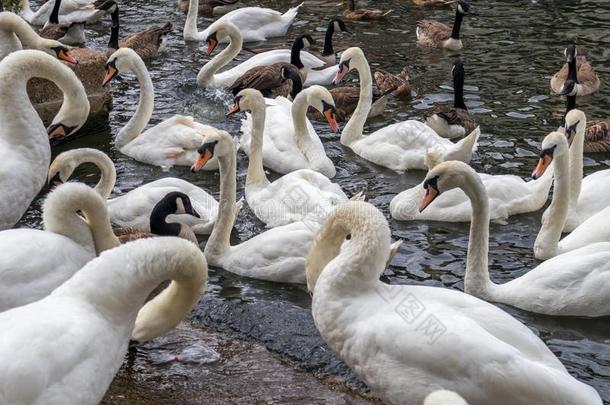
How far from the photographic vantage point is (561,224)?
27.0 feet

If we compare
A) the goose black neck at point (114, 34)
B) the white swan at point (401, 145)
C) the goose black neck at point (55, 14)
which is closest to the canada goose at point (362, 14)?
the goose black neck at point (114, 34)

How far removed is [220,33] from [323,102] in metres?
3.68

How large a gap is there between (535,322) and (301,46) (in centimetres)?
673

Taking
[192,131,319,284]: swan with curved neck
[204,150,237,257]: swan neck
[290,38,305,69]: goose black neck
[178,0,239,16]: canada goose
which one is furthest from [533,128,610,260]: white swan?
[178,0,239,16]: canada goose

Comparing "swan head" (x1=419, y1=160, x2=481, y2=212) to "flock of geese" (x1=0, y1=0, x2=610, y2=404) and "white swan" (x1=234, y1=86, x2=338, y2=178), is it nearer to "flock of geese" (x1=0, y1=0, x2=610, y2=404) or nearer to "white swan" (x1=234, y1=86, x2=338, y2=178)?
"flock of geese" (x1=0, y1=0, x2=610, y2=404)

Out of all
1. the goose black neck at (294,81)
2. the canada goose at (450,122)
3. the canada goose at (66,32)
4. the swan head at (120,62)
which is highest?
the swan head at (120,62)

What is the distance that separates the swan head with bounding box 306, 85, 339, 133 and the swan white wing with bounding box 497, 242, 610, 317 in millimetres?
3696

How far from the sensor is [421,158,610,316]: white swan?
730 cm

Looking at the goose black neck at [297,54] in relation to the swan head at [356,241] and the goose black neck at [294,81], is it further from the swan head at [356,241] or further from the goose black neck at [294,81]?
the swan head at [356,241]

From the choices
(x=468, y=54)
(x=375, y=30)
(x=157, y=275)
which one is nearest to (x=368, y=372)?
(x=157, y=275)

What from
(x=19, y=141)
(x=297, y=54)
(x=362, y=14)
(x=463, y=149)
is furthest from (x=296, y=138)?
(x=362, y=14)

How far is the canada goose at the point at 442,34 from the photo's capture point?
48.1ft

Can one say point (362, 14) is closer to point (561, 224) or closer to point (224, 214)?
point (224, 214)

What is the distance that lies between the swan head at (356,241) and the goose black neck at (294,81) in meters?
5.80
